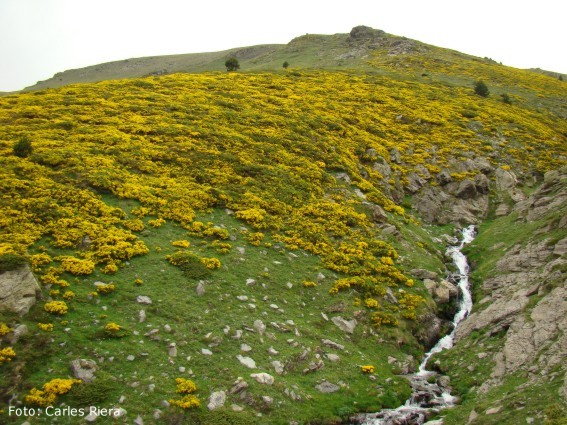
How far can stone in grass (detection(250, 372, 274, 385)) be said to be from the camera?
1945 cm

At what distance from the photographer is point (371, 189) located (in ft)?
142

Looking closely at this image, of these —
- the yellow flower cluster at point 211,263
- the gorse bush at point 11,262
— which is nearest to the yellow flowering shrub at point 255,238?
the yellow flower cluster at point 211,263

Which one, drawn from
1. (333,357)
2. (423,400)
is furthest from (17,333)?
(423,400)

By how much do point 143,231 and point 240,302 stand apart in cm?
928

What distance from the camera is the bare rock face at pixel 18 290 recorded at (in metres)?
18.5

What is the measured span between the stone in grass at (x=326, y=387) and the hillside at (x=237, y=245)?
13 centimetres

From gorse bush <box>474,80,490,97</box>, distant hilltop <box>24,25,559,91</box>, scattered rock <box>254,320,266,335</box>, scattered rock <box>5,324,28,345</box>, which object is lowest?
scattered rock <box>254,320,266,335</box>

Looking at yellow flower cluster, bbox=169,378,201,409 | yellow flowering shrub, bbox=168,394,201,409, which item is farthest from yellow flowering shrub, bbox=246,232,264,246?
yellow flowering shrub, bbox=168,394,201,409

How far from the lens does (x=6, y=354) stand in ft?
54.5

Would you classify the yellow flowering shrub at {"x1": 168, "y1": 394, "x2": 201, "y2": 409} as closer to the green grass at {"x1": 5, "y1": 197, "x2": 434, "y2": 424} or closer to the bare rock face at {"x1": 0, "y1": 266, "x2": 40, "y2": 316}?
the green grass at {"x1": 5, "y1": 197, "x2": 434, "y2": 424}

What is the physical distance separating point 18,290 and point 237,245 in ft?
46.7

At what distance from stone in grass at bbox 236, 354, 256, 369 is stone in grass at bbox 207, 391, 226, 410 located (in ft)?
6.97

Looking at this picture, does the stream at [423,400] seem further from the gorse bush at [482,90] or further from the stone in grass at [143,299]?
the gorse bush at [482,90]

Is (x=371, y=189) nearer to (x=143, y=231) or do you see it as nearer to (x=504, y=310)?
(x=504, y=310)
